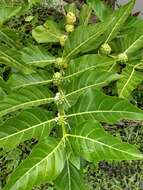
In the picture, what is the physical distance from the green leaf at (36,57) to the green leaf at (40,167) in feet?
0.96

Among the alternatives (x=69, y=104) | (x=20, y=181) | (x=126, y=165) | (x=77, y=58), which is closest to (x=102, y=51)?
(x=77, y=58)

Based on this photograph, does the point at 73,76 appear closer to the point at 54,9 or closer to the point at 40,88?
the point at 40,88

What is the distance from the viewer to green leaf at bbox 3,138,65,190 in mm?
887

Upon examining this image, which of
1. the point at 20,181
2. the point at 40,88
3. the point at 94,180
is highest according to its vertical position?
the point at 40,88

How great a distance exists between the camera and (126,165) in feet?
4.44

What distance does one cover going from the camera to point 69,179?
1017 mm

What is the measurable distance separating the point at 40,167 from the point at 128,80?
38cm

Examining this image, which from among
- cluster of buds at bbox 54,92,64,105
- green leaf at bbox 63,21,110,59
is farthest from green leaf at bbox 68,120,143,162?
green leaf at bbox 63,21,110,59

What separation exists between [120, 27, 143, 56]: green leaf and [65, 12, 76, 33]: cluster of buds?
0.51 ft

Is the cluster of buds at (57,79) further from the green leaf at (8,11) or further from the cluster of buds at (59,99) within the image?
the green leaf at (8,11)

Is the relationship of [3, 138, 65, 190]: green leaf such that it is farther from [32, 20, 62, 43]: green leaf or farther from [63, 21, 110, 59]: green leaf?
[32, 20, 62, 43]: green leaf

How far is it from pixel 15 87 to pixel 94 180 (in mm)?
373

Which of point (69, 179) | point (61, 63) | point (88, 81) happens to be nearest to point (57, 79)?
point (61, 63)

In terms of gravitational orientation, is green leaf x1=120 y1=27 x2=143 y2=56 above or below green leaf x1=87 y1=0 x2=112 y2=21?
below
